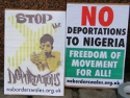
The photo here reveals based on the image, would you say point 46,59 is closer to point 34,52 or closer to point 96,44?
point 34,52

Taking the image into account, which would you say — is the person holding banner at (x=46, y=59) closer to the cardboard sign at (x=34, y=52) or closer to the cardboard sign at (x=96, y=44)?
the cardboard sign at (x=34, y=52)

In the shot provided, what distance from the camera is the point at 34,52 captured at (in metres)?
3.70

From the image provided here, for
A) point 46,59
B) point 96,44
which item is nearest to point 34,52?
point 46,59

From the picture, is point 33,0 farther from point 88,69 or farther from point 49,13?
point 88,69

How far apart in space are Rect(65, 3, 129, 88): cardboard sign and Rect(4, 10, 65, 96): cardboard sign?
11 cm

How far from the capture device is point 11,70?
12.1 feet

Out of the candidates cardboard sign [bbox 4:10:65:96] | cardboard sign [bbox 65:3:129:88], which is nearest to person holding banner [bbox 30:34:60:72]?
cardboard sign [bbox 4:10:65:96]

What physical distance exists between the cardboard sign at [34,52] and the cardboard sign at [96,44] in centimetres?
11

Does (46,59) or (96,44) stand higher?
(96,44)

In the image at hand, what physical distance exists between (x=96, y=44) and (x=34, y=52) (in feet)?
1.64

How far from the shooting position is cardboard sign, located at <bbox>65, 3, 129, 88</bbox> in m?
3.69

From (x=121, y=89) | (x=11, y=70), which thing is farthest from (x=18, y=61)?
(x=121, y=89)

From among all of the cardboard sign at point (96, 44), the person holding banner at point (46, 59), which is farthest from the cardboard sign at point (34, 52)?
the cardboard sign at point (96, 44)

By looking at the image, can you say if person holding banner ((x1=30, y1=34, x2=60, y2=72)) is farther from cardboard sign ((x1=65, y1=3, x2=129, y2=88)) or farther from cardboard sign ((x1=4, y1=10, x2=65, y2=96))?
cardboard sign ((x1=65, y1=3, x2=129, y2=88))
